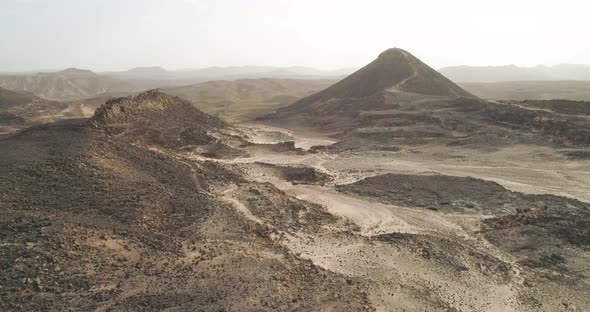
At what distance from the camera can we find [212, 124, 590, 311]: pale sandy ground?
16219 mm

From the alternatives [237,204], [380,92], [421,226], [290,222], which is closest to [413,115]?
[380,92]

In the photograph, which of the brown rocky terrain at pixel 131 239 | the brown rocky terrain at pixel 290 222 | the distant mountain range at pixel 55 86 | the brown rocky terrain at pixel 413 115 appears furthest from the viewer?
the distant mountain range at pixel 55 86

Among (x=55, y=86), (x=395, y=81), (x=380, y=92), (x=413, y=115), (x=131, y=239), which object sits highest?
(x=395, y=81)

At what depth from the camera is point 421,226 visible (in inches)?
896

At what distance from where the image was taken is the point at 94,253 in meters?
15.8

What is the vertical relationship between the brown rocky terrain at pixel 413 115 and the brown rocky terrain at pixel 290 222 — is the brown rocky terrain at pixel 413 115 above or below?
above

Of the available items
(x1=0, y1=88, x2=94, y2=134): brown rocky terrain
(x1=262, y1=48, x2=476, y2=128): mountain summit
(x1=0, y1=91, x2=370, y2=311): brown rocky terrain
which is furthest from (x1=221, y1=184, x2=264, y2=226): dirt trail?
(x1=0, y1=88, x2=94, y2=134): brown rocky terrain

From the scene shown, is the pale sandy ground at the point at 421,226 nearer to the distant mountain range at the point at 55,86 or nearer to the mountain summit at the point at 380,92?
the mountain summit at the point at 380,92

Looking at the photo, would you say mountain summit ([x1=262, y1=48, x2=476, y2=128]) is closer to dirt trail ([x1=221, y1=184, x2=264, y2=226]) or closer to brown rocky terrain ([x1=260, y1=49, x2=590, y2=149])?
brown rocky terrain ([x1=260, y1=49, x2=590, y2=149])

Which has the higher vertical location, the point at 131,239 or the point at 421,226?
the point at 131,239

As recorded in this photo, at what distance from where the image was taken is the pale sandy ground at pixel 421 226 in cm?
1622

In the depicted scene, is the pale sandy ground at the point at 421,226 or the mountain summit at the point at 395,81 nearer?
the pale sandy ground at the point at 421,226

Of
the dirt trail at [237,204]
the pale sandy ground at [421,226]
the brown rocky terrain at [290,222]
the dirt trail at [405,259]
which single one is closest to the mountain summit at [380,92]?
the brown rocky terrain at [290,222]

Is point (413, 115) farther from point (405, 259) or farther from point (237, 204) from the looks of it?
point (405, 259)
